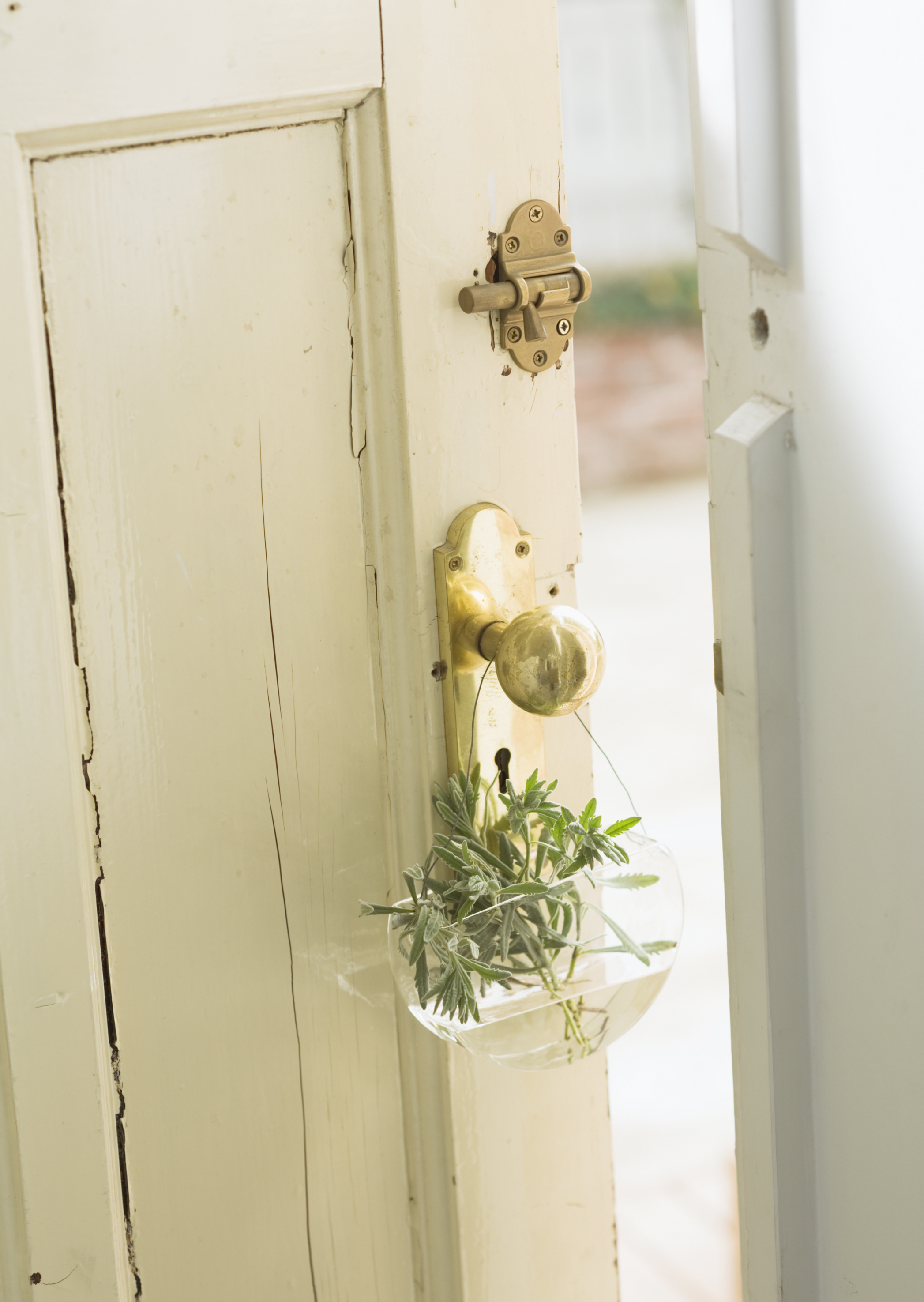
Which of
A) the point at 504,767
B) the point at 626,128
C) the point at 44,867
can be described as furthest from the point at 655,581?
the point at 44,867

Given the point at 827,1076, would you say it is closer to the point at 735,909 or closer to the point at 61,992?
the point at 735,909

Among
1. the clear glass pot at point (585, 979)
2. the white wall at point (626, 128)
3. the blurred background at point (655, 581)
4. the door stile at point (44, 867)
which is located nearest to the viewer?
the door stile at point (44, 867)

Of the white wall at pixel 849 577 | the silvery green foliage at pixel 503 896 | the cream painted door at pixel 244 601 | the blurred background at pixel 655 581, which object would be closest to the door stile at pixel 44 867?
the cream painted door at pixel 244 601

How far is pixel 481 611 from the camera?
737 mm

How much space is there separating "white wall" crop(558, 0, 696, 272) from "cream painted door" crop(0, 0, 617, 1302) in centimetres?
591

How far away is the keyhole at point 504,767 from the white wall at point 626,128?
5909 mm

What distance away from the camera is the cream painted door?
632 millimetres

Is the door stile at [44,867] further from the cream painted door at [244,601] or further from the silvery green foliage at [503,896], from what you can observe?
the silvery green foliage at [503,896]

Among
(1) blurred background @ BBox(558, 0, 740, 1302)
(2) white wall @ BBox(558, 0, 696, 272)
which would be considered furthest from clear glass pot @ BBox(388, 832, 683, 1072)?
(2) white wall @ BBox(558, 0, 696, 272)

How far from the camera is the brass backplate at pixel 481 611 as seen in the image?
28.8 inches

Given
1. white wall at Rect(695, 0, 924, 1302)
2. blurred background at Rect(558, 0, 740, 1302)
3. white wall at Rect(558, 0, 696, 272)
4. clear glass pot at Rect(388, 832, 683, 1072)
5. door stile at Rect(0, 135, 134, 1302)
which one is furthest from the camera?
white wall at Rect(558, 0, 696, 272)

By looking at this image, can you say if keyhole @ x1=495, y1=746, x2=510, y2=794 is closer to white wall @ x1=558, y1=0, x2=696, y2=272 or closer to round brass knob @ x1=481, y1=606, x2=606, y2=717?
round brass knob @ x1=481, y1=606, x2=606, y2=717

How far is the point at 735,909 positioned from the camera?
611mm

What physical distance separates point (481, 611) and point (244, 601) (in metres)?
0.13
